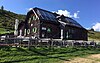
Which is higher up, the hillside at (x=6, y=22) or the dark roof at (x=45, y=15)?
the hillside at (x=6, y=22)

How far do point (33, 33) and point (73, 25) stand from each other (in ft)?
33.8

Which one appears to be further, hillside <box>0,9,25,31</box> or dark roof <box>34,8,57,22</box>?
hillside <box>0,9,25,31</box>

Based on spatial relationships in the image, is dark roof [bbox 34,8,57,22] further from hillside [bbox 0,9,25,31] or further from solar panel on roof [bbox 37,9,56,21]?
hillside [bbox 0,9,25,31]

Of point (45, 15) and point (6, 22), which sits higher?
A: point (6, 22)

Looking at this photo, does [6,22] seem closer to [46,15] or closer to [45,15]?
[46,15]

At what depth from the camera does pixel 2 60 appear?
1573 cm

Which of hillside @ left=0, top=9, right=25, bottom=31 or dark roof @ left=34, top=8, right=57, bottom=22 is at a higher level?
hillside @ left=0, top=9, right=25, bottom=31

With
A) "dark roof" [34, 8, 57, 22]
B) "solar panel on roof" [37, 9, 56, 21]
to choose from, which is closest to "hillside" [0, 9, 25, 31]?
"solar panel on roof" [37, 9, 56, 21]

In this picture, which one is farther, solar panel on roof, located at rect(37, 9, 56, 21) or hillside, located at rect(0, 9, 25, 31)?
hillside, located at rect(0, 9, 25, 31)

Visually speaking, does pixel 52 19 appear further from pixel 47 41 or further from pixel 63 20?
pixel 47 41

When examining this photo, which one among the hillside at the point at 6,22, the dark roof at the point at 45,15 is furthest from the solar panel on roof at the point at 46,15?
the hillside at the point at 6,22

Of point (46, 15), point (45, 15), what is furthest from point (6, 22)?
point (45, 15)

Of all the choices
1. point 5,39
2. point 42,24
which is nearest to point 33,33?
point 42,24

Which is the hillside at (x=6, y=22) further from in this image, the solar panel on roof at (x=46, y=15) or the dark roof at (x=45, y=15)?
the dark roof at (x=45, y=15)
